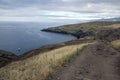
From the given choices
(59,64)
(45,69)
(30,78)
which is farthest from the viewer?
(59,64)

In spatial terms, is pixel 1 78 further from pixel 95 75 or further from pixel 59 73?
pixel 95 75

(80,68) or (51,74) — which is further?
(80,68)

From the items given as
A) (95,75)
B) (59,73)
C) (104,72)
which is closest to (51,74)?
(59,73)

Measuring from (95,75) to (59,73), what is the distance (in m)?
2.24

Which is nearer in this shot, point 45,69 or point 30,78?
point 30,78

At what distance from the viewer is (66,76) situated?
1377 cm

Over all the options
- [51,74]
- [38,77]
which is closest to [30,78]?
[38,77]

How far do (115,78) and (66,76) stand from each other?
2.93 metres

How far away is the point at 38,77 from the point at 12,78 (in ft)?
5.06

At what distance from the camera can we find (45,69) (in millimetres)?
14938

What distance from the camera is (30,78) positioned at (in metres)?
13.1

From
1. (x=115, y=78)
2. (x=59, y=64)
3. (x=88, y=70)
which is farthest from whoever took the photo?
(x=59, y=64)

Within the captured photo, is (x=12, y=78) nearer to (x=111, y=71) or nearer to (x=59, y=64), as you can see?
(x=59, y=64)

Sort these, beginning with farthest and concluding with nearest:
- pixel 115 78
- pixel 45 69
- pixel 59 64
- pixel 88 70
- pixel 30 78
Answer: pixel 59 64 < pixel 88 70 < pixel 45 69 < pixel 115 78 < pixel 30 78
